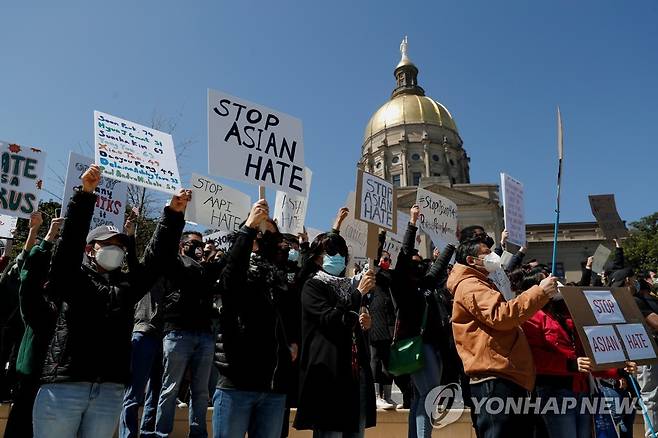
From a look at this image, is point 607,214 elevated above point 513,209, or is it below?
above

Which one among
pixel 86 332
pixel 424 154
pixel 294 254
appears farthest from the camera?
pixel 424 154

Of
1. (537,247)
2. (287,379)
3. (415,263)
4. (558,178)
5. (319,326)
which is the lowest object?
(287,379)

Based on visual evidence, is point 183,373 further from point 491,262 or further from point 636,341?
point 636,341

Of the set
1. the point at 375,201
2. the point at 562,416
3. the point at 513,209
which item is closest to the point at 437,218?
the point at 513,209

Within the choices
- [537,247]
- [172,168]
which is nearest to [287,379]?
[172,168]

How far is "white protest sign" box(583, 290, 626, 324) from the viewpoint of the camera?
4.15 meters

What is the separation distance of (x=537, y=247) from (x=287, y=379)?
67.5 meters

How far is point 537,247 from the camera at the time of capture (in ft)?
216

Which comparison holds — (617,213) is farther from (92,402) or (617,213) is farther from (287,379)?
(92,402)

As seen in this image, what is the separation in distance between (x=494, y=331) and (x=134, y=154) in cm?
396

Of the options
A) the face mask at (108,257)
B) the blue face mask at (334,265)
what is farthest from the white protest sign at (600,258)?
the face mask at (108,257)

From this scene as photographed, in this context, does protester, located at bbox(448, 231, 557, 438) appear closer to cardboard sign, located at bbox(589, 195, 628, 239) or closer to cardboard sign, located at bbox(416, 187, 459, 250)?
cardboard sign, located at bbox(416, 187, 459, 250)

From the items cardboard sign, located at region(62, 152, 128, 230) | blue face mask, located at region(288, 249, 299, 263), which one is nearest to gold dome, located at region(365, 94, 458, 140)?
blue face mask, located at region(288, 249, 299, 263)

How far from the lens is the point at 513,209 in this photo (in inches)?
321
